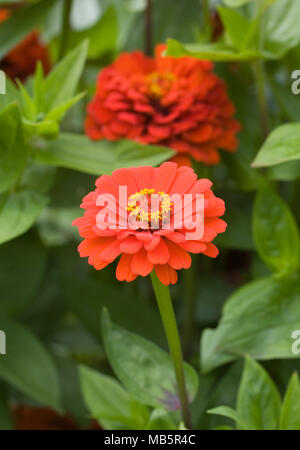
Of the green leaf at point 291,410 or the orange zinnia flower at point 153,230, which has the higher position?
the orange zinnia flower at point 153,230

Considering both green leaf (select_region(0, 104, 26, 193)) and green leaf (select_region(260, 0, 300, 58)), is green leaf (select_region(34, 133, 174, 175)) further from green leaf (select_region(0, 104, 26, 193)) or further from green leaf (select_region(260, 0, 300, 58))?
green leaf (select_region(260, 0, 300, 58))

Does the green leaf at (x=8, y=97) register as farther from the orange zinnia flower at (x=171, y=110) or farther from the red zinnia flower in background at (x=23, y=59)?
the red zinnia flower in background at (x=23, y=59)

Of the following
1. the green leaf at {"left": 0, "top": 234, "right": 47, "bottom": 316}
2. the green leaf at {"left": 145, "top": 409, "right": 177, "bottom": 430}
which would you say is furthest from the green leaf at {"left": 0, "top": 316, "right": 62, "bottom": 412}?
the green leaf at {"left": 145, "top": 409, "right": 177, "bottom": 430}

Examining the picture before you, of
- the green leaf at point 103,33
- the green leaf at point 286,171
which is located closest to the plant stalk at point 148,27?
the green leaf at point 103,33

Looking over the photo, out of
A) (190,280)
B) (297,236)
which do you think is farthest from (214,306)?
(297,236)

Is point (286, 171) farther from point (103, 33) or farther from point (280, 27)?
point (103, 33)

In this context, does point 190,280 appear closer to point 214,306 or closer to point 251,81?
point 214,306
